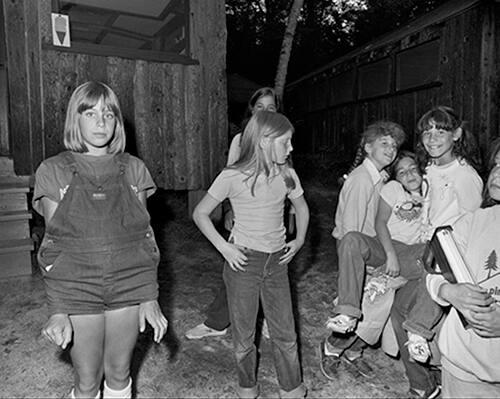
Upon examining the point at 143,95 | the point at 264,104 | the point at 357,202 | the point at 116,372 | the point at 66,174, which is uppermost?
the point at 143,95

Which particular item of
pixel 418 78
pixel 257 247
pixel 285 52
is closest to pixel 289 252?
pixel 257 247

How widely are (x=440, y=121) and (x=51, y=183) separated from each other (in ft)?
7.84

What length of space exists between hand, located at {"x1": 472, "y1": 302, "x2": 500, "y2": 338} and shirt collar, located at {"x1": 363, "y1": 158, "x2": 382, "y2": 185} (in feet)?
4.52

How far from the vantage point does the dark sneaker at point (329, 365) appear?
9.61 ft

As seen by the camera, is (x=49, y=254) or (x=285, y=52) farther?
(x=285, y=52)

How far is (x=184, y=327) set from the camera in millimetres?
3594

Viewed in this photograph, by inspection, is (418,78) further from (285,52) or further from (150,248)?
(150,248)

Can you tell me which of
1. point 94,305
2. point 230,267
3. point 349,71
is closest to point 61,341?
point 94,305

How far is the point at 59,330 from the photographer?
A: 6.40 feet

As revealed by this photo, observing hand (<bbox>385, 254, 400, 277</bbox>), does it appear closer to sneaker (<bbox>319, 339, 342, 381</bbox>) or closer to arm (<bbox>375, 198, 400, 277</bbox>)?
arm (<bbox>375, 198, 400, 277</bbox>)

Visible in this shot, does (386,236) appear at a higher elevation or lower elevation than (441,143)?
lower

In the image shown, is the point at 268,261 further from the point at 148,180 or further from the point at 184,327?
the point at 184,327

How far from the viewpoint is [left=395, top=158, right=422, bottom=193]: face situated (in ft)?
10.1

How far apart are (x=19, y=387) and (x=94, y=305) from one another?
1.19 metres
